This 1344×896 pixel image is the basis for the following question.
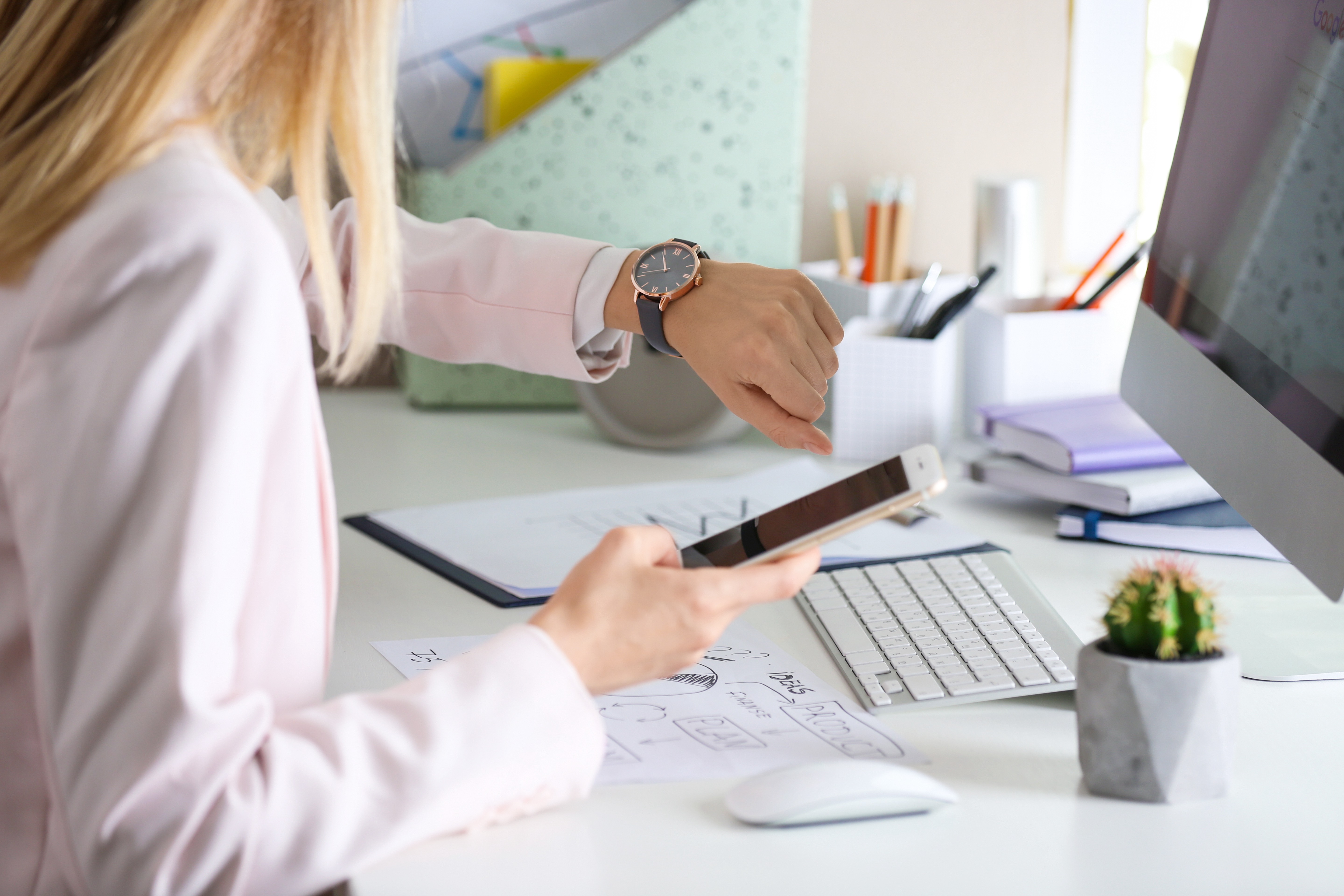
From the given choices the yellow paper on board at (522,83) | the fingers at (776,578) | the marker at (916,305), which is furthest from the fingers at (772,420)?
the yellow paper on board at (522,83)

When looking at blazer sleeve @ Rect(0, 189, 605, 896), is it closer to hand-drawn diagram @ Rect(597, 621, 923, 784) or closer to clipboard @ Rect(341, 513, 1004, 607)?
hand-drawn diagram @ Rect(597, 621, 923, 784)

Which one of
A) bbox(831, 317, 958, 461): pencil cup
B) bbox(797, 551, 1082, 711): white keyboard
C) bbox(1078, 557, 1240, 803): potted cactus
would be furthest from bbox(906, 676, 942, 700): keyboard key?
bbox(831, 317, 958, 461): pencil cup

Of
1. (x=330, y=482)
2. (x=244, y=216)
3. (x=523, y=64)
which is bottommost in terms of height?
(x=330, y=482)

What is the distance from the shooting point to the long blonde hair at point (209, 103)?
1.42 ft

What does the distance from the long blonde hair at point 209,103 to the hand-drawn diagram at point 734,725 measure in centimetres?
21

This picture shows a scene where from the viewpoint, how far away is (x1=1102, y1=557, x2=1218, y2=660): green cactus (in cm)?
46

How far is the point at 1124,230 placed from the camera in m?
1.14

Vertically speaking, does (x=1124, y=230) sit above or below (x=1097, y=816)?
above

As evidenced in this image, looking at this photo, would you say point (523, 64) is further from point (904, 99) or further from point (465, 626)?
point (465, 626)

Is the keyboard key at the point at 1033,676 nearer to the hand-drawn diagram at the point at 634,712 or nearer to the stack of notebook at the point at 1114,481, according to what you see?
the hand-drawn diagram at the point at 634,712

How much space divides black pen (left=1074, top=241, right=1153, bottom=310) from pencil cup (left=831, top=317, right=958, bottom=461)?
160mm

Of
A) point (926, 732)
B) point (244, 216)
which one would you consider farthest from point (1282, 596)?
point (244, 216)

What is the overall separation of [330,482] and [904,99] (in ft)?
3.63

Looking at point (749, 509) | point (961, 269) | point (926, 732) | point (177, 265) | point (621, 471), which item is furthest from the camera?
point (961, 269)
